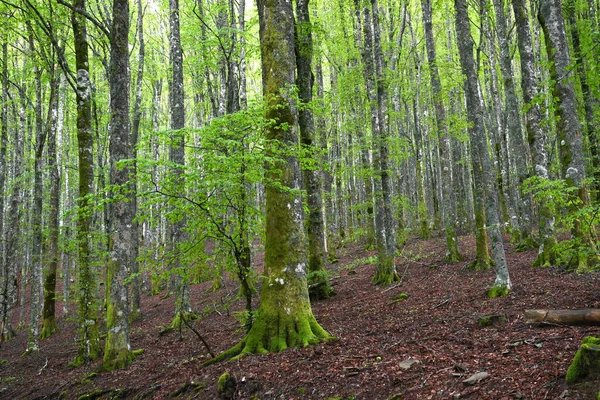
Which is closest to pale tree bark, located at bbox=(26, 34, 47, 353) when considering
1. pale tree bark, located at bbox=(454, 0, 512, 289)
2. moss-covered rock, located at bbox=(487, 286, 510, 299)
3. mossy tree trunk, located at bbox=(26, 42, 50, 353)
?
mossy tree trunk, located at bbox=(26, 42, 50, 353)

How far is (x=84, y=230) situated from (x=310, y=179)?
19.3 feet

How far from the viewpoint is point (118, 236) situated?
7.55 metres

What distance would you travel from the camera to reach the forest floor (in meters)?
3.88

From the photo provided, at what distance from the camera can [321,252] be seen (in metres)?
10.1

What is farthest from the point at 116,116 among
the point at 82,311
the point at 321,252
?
the point at 321,252

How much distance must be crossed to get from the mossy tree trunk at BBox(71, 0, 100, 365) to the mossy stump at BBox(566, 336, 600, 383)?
8.67 metres

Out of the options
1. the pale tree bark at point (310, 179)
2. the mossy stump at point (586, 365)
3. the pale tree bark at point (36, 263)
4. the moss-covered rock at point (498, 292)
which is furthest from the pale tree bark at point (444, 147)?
the pale tree bark at point (36, 263)

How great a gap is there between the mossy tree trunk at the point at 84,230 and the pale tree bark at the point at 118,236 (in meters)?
0.97

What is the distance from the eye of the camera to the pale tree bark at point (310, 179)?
10125mm

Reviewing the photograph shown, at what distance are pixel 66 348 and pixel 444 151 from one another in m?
14.7

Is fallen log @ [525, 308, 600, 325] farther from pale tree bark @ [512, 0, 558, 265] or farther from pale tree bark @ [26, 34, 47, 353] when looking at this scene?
pale tree bark @ [26, 34, 47, 353]

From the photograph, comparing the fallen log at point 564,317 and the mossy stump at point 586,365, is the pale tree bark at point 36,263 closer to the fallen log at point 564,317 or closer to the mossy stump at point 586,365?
the fallen log at point 564,317

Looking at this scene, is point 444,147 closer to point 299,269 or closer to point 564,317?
point 564,317

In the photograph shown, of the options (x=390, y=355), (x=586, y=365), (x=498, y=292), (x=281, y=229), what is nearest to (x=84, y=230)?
(x=281, y=229)
